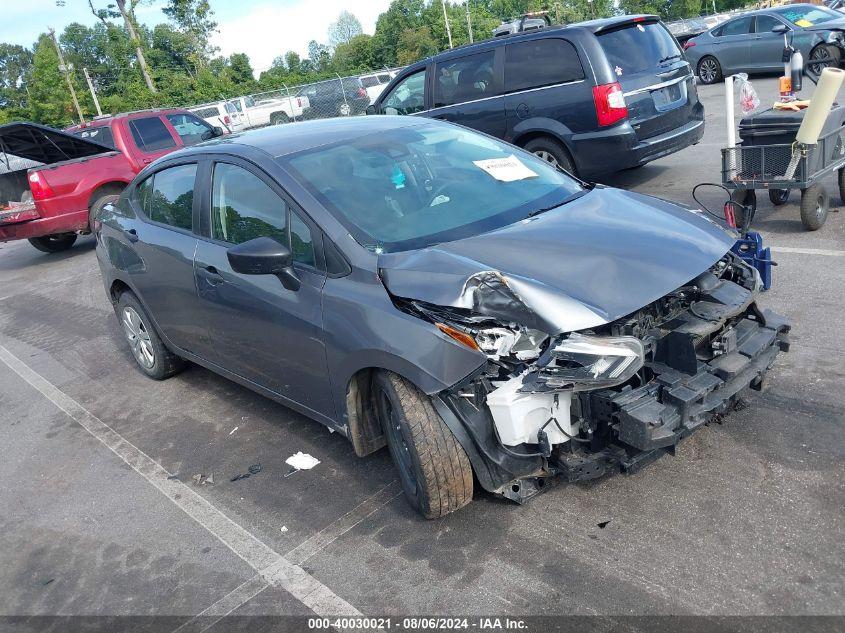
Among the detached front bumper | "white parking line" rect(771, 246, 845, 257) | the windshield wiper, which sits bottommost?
"white parking line" rect(771, 246, 845, 257)

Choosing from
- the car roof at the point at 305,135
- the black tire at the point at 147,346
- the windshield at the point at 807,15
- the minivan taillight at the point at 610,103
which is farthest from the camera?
the windshield at the point at 807,15

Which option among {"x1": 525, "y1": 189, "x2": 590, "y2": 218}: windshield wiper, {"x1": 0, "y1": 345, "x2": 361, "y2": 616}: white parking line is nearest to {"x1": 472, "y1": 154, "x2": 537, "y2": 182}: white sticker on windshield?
{"x1": 525, "y1": 189, "x2": 590, "y2": 218}: windshield wiper

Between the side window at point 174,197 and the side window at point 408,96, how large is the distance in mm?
5521

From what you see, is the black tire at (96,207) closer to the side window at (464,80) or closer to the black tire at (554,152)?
the side window at (464,80)

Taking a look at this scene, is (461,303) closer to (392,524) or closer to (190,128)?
(392,524)

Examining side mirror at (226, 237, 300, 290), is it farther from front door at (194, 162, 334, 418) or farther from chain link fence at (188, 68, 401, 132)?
chain link fence at (188, 68, 401, 132)

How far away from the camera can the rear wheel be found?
61.0 ft

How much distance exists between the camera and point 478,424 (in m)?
3.24

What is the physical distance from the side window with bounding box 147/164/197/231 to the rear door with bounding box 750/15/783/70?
16.0 m

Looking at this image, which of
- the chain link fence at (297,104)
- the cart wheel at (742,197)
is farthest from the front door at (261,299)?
the chain link fence at (297,104)

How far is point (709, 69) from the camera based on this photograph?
739 inches

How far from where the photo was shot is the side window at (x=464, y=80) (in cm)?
934

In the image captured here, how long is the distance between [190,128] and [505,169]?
10420 mm

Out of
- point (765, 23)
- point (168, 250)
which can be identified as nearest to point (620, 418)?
point (168, 250)
